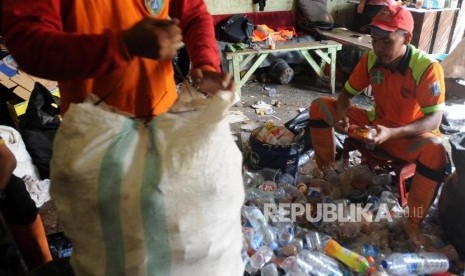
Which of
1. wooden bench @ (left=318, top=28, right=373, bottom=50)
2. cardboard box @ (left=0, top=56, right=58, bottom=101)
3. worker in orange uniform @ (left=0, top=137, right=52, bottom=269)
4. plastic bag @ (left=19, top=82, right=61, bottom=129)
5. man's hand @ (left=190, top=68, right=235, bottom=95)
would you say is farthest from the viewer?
wooden bench @ (left=318, top=28, right=373, bottom=50)

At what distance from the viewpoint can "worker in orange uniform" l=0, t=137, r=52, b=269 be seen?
1808mm

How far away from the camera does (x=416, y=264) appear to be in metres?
2.26

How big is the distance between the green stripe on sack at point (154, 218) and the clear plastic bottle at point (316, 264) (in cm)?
137

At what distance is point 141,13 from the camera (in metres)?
1.36

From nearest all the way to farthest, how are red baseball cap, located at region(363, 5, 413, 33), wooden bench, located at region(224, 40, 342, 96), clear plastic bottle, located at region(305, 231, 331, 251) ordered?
clear plastic bottle, located at region(305, 231, 331, 251), red baseball cap, located at region(363, 5, 413, 33), wooden bench, located at region(224, 40, 342, 96)

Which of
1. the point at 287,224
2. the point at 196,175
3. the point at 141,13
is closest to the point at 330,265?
the point at 287,224

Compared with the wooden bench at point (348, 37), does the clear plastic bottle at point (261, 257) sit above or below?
below

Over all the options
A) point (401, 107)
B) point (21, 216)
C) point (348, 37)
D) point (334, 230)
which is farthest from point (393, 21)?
point (348, 37)

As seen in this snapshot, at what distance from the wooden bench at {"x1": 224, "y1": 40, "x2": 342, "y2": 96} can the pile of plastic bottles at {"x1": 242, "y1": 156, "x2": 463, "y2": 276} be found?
Answer: 268 cm

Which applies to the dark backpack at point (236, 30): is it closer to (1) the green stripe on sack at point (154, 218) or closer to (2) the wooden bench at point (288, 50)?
(2) the wooden bench at point (288, 50)

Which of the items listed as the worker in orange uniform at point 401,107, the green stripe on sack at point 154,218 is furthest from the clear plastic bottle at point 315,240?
the green stripe on sack at point 154,218

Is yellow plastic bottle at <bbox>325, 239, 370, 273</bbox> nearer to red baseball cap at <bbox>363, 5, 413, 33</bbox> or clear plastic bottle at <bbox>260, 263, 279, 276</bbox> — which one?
clear plastic bottle at <bbox>260, 263, 279, 276</bbox>

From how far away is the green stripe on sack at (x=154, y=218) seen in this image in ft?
3.36

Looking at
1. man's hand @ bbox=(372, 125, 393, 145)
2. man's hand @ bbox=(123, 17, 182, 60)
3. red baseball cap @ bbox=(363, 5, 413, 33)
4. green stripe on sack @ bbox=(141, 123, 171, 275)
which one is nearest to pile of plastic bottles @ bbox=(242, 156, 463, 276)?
man's hand @ bbox=(372, 125, 393, 145)
